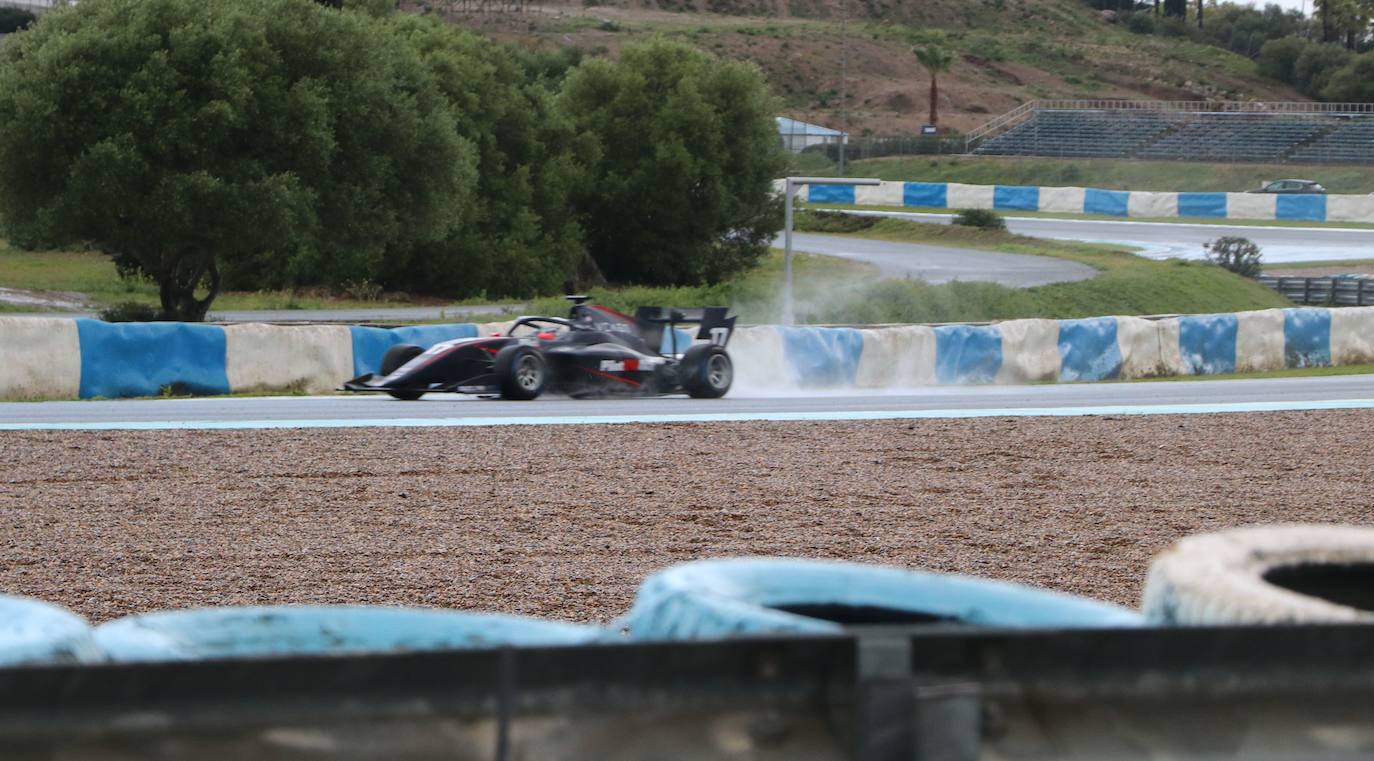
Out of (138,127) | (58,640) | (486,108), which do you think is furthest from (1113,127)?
(58,640)

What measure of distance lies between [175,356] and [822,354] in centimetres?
809

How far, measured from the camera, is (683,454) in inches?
461

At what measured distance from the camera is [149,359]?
1694 cm

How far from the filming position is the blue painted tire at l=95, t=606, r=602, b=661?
2.63 m

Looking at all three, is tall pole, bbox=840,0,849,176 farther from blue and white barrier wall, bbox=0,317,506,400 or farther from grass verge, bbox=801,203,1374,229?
blue and white barrier wall, bbox=0,317,506,400

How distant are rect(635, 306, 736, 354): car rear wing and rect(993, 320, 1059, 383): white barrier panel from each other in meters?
5.82

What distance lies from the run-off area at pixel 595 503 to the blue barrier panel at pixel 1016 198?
5015 cm

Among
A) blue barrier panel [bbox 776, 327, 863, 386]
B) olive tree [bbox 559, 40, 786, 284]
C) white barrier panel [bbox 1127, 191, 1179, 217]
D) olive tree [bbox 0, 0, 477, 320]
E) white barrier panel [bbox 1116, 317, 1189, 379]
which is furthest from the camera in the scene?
white barrier panel [bbox 1127, 191, 1179, 217]

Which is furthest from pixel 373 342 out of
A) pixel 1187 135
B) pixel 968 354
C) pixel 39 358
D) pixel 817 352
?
pixel 1187 135

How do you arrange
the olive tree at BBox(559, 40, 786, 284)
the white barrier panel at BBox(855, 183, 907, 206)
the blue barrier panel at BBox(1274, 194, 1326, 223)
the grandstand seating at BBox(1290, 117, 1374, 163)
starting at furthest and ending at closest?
1. the white barrier panel at BBox(855, 183, 907, 206)
2. the grandstand seating at BBox(1290, 117, 1374, 163)
3. the blue barrier panel at BBox(1274, 194, 1326, 223)
4. the olive tree at BBox(559, 40, 786, 284)

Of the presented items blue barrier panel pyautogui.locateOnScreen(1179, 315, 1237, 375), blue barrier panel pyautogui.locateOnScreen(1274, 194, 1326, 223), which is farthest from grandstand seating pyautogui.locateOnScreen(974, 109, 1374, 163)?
blue barrier panel pyautogui.locateOnScreen(1179, 315, 1237, 375)

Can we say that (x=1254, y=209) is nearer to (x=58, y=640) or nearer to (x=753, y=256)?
(x=753, y=256)

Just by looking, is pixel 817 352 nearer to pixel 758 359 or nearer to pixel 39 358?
pixel 758 359

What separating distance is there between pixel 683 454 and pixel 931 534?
3627 mm
